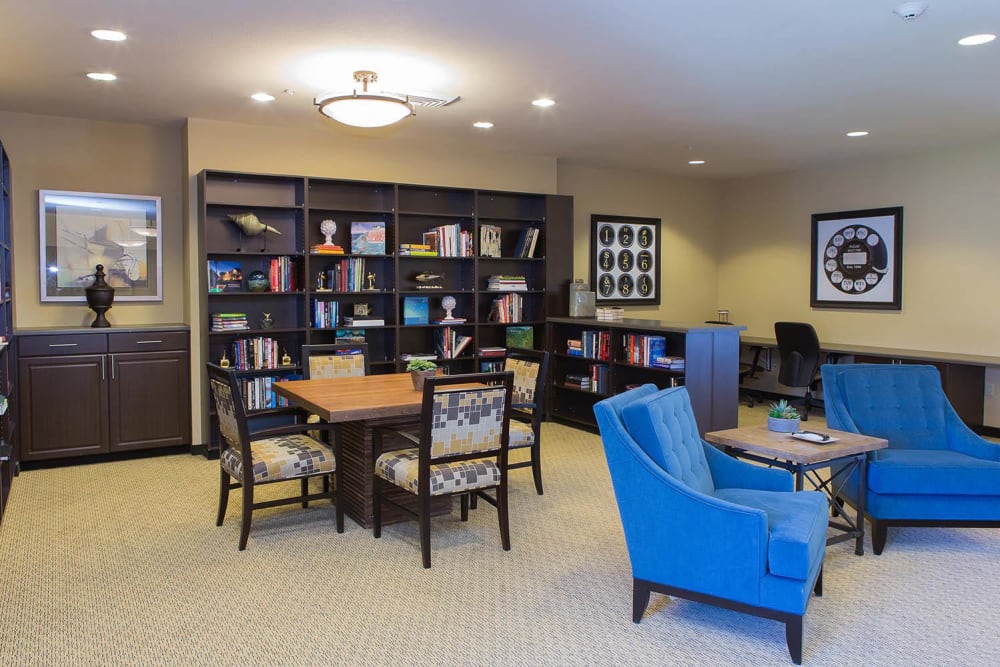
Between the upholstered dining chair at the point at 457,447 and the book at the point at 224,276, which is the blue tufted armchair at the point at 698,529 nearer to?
the upholstered dining chair at the point at 457,447

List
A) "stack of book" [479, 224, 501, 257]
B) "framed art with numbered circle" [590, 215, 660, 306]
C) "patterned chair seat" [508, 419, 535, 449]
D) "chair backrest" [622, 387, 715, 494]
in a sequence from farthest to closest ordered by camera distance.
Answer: "framed art with numbered circle" [590, 215, 660, 306], "stack of book" [479, 224, 501, 257], "patterned chair seat" [508, 419, 535, 449], "chair backrest" [622, 387, 715, 494]

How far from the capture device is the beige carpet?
275 centimetres

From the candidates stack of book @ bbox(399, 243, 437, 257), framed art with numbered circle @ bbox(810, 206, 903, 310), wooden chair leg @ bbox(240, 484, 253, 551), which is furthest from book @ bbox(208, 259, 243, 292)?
framed art with numbered circle @ bbox(810, 206, 903, 310)

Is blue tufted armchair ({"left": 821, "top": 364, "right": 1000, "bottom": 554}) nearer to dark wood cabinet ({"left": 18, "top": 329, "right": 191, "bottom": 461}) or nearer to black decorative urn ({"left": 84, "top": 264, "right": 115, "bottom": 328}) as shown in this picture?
dark wood cabinet ({"left": 18, "top": 329, "right": 191, "bottom": 461})

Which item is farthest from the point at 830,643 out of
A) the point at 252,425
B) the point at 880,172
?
the point at 880,172

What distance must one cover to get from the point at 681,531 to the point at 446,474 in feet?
3.97

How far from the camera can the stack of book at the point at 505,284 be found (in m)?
7.11

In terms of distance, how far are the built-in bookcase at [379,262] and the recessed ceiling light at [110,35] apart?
172 centimetres

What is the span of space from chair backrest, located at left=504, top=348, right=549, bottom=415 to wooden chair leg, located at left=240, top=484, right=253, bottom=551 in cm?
166

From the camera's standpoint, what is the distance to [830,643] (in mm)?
2799

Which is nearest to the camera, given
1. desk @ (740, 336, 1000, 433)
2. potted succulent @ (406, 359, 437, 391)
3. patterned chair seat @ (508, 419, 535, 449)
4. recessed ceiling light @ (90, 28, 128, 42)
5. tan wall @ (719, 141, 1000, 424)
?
recessed ceiling light @ (90, 28, 128, 42)

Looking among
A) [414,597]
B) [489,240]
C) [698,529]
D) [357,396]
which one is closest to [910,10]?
[698,529]

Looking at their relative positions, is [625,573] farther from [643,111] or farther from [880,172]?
[880,172]

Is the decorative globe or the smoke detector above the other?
the smoke detector
